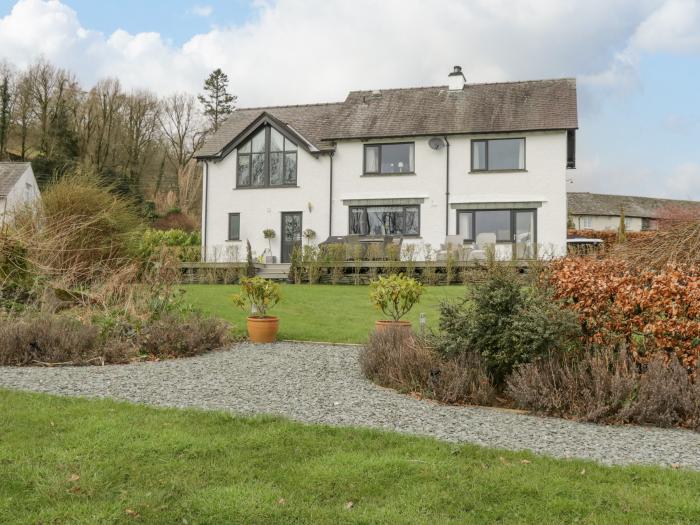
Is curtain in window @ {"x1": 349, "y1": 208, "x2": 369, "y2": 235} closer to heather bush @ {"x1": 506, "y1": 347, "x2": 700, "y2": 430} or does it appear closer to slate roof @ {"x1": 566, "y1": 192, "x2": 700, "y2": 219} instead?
heather bush @ {"x1": 506, "y1": 347, "x2": 700, "y2": 430}

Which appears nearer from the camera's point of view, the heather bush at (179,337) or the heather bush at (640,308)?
the heather bush at (640,308)

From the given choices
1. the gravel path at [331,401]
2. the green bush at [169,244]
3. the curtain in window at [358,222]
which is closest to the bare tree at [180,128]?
the green bush at [169,244]

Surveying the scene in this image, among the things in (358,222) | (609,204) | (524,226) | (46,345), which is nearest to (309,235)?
(358,222)

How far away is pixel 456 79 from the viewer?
945 inches

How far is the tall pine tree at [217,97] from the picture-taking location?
4997cm

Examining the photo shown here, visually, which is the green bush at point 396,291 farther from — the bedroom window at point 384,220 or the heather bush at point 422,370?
the bedroom window at point 384,220

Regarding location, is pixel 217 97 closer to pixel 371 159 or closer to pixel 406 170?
pixel 371 159

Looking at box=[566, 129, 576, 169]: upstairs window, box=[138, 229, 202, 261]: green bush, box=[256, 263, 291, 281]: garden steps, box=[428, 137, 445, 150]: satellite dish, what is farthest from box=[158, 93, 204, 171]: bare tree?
box=[566, 129, 576, 169]: upstairs window

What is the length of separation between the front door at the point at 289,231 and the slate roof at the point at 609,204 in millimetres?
32085

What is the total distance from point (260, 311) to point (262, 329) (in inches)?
19.1

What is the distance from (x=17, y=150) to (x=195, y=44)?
36169 millimetres

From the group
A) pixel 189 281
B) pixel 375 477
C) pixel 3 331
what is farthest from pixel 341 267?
pixel 375 477

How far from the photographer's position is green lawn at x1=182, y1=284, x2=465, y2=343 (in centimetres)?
1043

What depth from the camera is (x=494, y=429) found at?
195 inches
